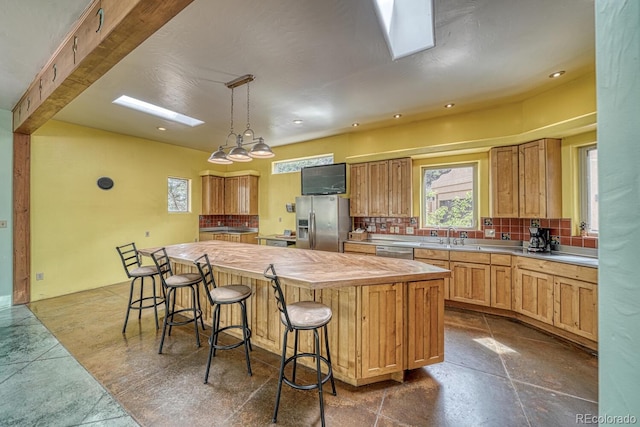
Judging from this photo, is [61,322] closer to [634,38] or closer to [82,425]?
[82,425]

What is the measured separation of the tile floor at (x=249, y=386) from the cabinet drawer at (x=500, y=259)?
2.91 feet

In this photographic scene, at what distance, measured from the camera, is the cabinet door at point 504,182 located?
3650mm

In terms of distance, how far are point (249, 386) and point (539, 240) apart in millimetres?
3932

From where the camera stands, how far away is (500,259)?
356 cm

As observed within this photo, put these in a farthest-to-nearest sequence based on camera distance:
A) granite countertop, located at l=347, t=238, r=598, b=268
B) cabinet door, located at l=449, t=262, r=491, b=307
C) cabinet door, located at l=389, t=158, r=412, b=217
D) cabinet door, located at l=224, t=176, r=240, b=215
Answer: cabinet door, located at l=224, t=176, r=240, b=215 → cabinet door, located at l=389, t=158, r=412, b=217 → cabinet door, located at l=449, t=262, r=491, b=307 → granite countertop, located at l=347, t=238, r=598, b=268

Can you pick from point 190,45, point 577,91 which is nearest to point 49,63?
point 190,45

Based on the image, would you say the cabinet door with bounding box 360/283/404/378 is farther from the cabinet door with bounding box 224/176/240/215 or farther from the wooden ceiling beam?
the cabinet door with bounding box 224/176/240/215

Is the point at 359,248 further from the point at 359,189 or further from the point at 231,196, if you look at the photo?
the point at 231,196

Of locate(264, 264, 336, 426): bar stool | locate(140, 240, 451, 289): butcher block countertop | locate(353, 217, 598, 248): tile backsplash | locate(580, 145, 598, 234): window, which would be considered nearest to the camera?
locate(264, 264, 336, 426): bar stool

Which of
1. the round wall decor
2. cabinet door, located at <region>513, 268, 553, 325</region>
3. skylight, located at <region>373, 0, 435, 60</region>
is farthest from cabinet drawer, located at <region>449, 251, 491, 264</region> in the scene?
the round wall decor

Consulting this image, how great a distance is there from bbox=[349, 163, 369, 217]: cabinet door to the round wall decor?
4695 mm

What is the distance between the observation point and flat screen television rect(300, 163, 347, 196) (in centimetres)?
511

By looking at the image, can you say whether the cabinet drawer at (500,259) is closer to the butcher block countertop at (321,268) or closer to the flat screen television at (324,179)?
the butcher block countertop at (321,268)

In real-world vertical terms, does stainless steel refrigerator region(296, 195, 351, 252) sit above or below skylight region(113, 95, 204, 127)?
below
